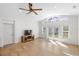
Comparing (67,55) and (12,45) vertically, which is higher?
(12,45)

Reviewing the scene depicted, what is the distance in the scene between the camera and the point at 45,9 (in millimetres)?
1945

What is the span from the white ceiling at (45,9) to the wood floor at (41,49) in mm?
489

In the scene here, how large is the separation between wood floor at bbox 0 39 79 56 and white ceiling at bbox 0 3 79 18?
489 mm

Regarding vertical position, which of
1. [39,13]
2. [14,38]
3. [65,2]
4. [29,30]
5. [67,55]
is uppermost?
[65,2]

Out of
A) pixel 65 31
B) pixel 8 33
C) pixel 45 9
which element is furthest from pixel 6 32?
pixel 65 31

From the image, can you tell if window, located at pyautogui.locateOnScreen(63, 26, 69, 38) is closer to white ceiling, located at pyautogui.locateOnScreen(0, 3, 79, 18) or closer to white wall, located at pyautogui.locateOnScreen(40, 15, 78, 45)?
white wall, located at pyautogui.locateOnScreen(40, 15, 78, 45)

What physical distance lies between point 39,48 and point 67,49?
45 centimetres


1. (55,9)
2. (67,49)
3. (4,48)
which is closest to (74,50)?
(67,49)

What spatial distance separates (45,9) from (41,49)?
660mm

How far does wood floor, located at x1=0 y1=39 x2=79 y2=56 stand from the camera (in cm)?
190

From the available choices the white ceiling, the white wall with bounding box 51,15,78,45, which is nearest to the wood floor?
the white wall with bounding box 51,15,78,45

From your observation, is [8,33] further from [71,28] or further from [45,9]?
[71,28]

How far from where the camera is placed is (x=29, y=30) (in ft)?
6.44

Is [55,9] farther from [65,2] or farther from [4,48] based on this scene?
[4,48]
